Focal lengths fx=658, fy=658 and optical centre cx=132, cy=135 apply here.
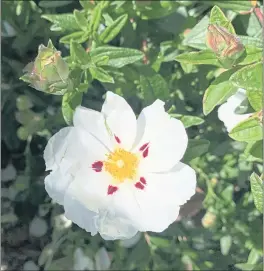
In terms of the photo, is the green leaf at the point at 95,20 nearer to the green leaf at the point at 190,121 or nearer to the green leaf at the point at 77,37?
the green leaf at the point at 77,37

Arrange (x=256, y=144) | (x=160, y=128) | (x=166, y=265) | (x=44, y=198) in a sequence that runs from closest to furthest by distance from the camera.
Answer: (x=160, y=128)
(x=256, y=144)
(x=166, y=265)
(x=44, y=198)

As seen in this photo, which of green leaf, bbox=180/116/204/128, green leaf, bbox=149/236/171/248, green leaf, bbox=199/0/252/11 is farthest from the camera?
green leaf, bbox=149/236/171/248

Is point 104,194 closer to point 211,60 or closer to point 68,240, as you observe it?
point 211,60

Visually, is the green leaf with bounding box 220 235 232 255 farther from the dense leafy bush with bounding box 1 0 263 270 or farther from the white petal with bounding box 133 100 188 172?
the white petal with bounding box 133 100 188 172

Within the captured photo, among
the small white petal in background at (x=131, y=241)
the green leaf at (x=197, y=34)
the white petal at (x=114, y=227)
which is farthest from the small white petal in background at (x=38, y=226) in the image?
the white petal at (x=114, y=227)

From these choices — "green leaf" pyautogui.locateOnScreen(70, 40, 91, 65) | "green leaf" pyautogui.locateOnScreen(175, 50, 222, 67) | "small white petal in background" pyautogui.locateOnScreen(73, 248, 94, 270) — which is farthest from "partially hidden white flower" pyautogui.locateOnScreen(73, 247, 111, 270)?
"green leaf" pyautogui.locateOnScreen(175, 50, 222, 67)

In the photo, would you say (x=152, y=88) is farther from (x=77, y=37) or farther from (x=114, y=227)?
(x=114, y=227)

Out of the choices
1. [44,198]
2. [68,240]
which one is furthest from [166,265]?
[44,198]
